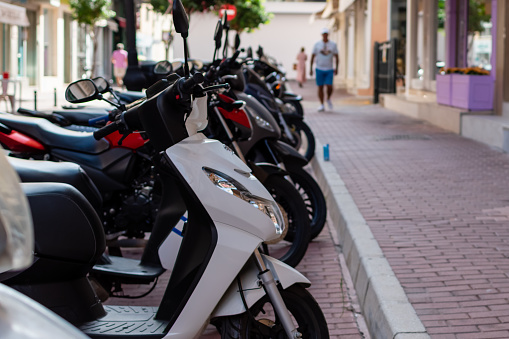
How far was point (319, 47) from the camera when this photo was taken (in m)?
19.9

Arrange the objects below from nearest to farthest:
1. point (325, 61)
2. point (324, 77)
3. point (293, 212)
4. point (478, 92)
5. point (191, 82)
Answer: point (191, 82) < point (293, 212) < point (478, 92) < point (325, 61) < point (324, 77)

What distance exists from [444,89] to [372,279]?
11350 millimetres

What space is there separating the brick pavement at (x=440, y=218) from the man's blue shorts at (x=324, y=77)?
21.0 feet

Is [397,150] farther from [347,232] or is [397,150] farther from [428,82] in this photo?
[428,82]

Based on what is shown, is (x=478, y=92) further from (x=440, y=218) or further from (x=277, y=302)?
(x=277, y=302)

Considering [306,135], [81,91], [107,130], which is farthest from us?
[306,135]

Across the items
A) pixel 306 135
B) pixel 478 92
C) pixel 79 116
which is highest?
pixel 478 92

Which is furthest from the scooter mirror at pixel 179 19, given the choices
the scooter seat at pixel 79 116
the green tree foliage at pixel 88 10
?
the green tree foliage at pixel 88 10

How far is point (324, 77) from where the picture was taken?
20219 mm

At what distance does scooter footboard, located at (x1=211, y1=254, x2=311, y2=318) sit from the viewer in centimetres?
324

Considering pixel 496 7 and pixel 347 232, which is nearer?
pixel 347 232

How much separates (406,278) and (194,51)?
58.9 meters

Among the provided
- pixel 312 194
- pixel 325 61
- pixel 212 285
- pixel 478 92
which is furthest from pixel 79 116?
pixel 325 61

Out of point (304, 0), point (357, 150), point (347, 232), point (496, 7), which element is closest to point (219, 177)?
point (347, 232)
